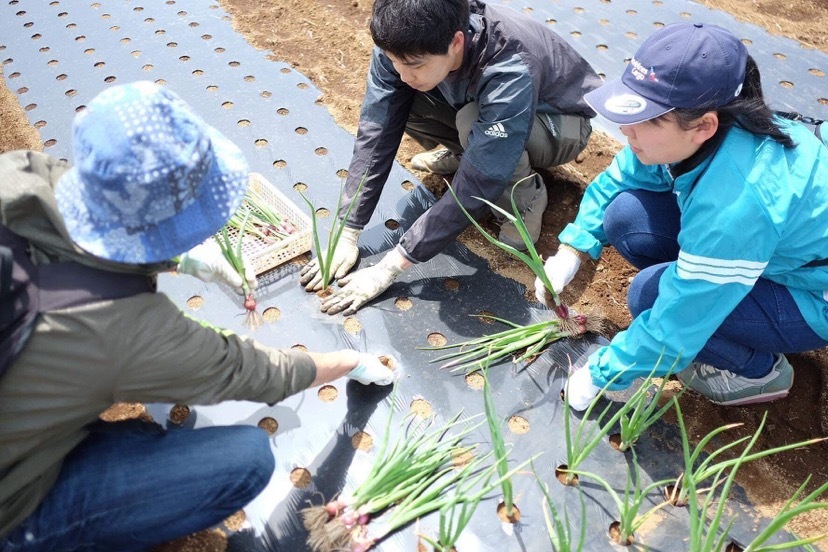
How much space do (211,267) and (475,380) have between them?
0.83 meters

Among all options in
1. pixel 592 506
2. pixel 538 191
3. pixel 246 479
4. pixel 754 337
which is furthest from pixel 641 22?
pixel 246 479

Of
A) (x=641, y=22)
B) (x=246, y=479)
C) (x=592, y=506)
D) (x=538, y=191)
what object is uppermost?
(x=641, y=22)

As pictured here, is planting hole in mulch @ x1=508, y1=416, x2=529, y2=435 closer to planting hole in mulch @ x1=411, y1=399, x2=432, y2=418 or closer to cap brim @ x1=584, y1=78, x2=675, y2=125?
planting hole in mulch @ x1=411, y1=399, x2=432, y2=418

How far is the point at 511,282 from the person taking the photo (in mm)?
2182

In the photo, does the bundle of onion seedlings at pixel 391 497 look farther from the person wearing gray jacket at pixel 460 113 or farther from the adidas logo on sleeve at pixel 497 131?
the adidas logo on sleeve at pixel 497 131

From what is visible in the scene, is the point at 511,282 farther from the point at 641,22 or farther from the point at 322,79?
the point at 641,22

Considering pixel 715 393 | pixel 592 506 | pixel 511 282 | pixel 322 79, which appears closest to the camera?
pixel 592 506

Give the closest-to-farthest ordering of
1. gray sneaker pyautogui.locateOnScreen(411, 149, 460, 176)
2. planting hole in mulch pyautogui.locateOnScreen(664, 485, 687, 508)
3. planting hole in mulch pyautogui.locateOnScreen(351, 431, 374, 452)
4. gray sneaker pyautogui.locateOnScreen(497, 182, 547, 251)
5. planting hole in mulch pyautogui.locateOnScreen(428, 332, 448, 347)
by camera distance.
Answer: planting hole in mulch pyautogui.locateOnScreen(664, 485, 687, 508) → planting hole in mulch pyautogui.locateOnScreen(351, 431, 374, 452) → planting hole in mulch pyautogui.locateOnScreen(428, 332, 448, 347) → gray sneaker pyautogui.locateOnScreen(497, 182, 547, 251) → gray sneaker pyautogui.locateOnScreen(411, 149, 460, 176)

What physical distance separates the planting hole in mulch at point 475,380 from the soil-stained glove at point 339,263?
21.4 inches

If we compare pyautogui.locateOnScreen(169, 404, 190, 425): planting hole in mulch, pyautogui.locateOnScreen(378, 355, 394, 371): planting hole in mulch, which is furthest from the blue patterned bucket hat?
pyautogui.locateOnScreen(378, 355, 394, 371): planting hole in mulch

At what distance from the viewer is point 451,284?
216cm

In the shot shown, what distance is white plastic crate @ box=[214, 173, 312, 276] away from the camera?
6.86 ft

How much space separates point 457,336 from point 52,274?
3.87 feet

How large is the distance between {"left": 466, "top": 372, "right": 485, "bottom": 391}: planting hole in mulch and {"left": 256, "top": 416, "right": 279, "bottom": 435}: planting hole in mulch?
1.82 feet
